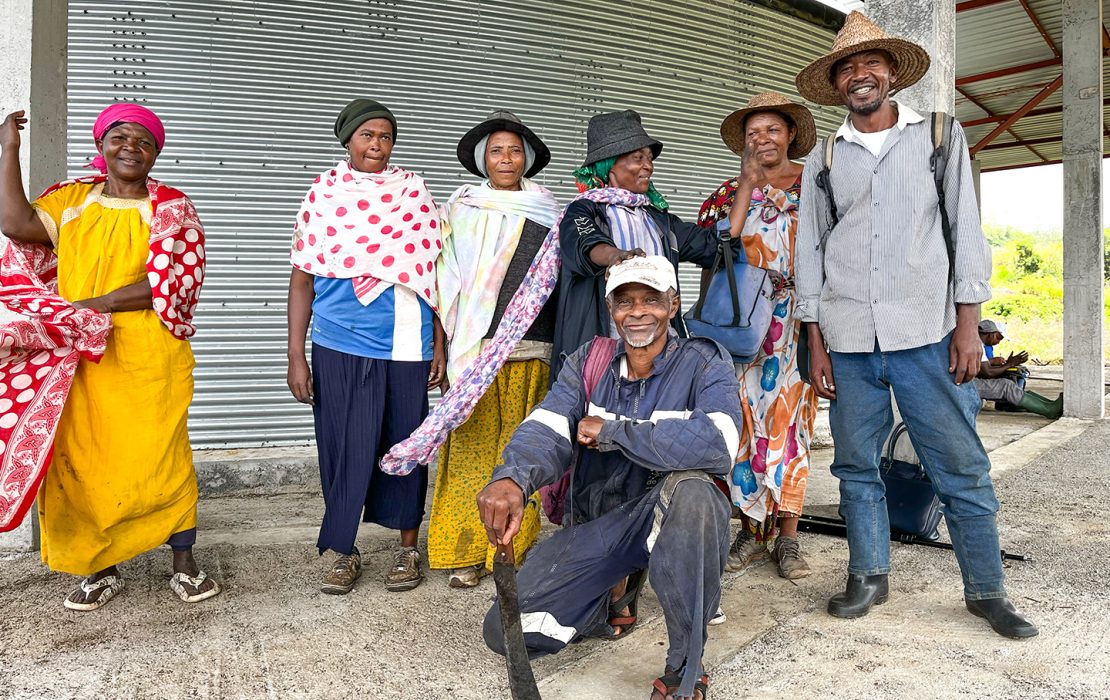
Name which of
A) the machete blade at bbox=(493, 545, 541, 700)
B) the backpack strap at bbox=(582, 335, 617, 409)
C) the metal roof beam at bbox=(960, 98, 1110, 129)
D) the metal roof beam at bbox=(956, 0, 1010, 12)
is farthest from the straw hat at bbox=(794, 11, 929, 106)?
the metal roof beam at bbox=(960, 98, 1110, 129)

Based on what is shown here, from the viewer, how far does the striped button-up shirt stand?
274cm

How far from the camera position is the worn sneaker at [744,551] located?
3.46m

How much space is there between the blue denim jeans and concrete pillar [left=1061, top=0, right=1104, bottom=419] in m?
7.00

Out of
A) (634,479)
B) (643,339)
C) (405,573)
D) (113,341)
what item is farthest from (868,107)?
(113,341)

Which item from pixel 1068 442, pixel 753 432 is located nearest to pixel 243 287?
pixel 753 432

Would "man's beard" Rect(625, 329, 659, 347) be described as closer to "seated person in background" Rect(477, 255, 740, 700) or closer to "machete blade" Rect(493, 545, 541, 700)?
"seated person in background" Rect(477, 255, 740, 700)

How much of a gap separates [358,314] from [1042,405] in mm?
8314

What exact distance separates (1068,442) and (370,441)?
6.55 m

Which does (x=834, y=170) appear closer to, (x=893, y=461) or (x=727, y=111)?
(x=893, y=461)

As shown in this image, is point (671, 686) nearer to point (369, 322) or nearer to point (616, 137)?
point (369, 322)

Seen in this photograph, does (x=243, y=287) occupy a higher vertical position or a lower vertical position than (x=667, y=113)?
lower

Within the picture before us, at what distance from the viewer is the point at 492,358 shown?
10.4ft

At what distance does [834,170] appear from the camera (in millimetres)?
2961

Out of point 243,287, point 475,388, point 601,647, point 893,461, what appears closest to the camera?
point 601,647
